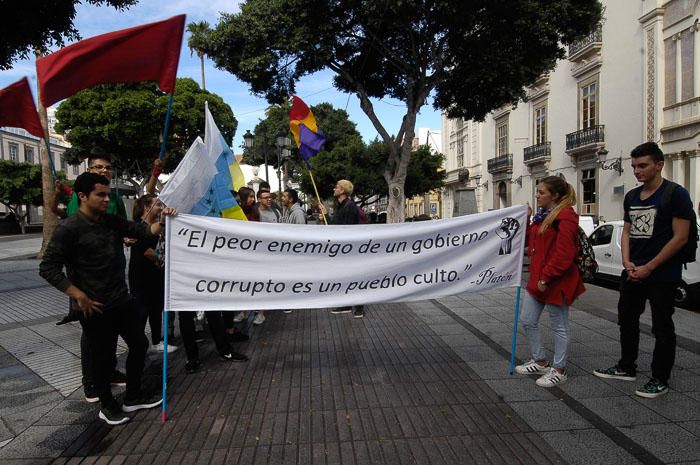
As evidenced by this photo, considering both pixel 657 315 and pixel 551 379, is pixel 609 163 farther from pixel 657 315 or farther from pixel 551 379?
pixel 551 379

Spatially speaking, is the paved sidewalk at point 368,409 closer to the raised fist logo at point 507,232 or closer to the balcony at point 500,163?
the raised fist logo at point 507,232

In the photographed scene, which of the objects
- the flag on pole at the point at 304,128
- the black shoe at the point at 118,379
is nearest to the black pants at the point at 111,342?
the black shoe at the point at 118,379

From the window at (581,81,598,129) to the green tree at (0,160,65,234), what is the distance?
3960 centimetres

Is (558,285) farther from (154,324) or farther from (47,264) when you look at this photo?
(154,324)

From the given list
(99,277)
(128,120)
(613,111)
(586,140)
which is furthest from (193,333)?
(586,140)

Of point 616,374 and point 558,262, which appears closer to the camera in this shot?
point 558,262

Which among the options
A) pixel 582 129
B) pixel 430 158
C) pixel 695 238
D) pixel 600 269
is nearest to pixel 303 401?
pixel 695 238

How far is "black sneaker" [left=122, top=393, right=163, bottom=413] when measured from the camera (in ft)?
11.6

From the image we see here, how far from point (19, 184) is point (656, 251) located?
4683 cm

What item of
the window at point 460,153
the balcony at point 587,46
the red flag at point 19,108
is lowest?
the red flag at point 19,108

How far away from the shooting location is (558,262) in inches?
148

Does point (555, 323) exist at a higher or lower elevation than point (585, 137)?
lower

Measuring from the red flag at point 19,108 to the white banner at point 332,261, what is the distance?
1.95 meters

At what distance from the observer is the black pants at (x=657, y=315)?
3.61 metres
